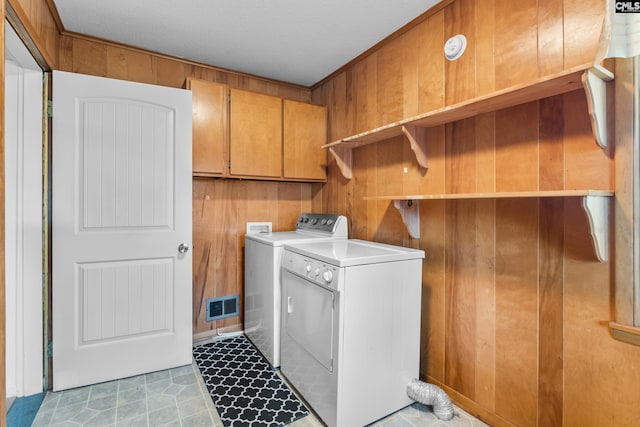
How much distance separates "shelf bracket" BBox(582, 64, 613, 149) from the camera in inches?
44.4

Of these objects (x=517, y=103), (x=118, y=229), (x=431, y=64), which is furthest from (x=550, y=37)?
(x=118, y=229)

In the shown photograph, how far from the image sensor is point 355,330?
1.61 metres

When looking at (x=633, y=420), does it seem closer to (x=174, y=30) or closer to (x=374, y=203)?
(x=374, y=203)

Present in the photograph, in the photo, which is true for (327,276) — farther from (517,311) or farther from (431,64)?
(431,64)

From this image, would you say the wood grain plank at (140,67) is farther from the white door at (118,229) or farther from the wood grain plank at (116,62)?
the white door at (118,229)

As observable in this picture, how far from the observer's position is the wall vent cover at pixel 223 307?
2.73m

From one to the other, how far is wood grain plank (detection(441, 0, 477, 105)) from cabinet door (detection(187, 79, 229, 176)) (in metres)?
1.61

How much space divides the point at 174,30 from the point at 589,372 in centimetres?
291

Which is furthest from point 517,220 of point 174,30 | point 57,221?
point 57,221

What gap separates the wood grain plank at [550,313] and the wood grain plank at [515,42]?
24.2 inches

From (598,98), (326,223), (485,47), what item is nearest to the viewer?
(598,98)

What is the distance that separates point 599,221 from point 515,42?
914 millimetres

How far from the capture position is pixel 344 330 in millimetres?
1579

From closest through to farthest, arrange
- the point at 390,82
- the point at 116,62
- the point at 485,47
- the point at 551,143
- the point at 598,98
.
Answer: the point at 598,98
the point at 551,143
the point at 485,47
the point at 390,82
the point at 116,62
